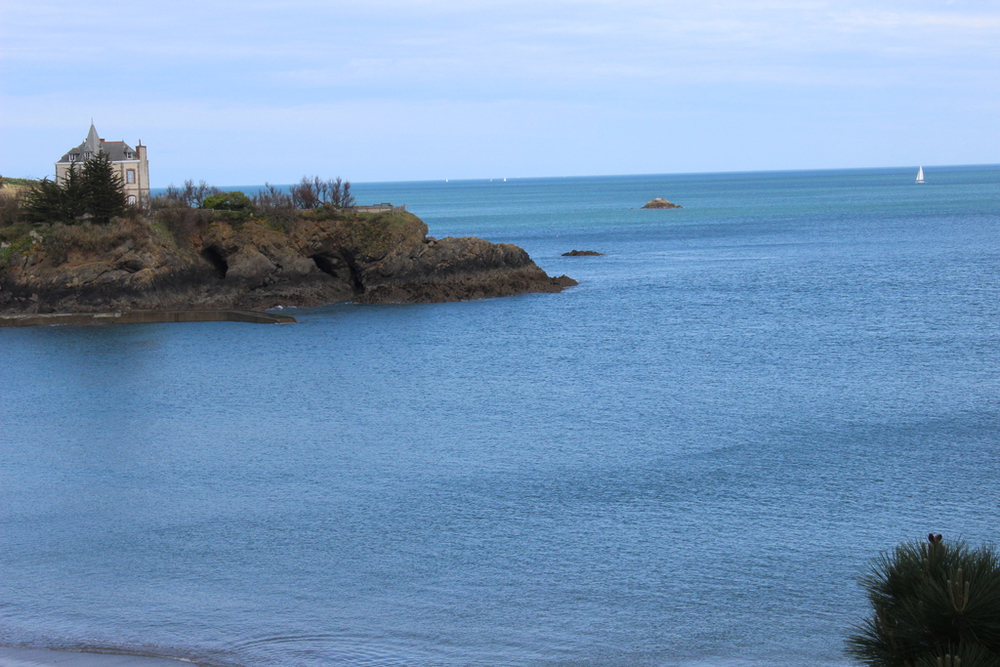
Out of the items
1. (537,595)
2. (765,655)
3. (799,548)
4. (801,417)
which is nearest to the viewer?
(765,655)

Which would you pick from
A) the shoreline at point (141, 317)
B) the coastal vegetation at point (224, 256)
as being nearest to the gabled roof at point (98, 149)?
the coastal vegetation at point (224, 256)

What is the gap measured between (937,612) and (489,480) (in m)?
20.0

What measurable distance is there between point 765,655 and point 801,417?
1882 cm

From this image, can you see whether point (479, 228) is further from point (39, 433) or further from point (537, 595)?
point (537, 595)

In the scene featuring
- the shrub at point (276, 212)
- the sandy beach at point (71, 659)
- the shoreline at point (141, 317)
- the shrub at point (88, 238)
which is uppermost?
the shrub at point (276, 212)

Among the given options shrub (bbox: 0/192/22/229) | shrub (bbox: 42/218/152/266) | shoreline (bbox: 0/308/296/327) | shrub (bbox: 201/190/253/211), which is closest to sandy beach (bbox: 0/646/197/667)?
shoreline (bbox: 0/308/296/327)

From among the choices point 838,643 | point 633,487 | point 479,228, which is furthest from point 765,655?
point 479,228

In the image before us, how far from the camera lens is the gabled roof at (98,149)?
77.4 metres

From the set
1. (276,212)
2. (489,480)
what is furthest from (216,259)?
(489,480)

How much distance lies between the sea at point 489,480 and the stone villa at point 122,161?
20.5 meters

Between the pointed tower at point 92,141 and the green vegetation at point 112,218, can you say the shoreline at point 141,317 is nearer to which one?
the green vegetation at point 112,218

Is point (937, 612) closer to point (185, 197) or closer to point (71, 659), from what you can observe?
point (71, 659)

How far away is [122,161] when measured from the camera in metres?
78.8

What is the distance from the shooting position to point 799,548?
77.5 feet
